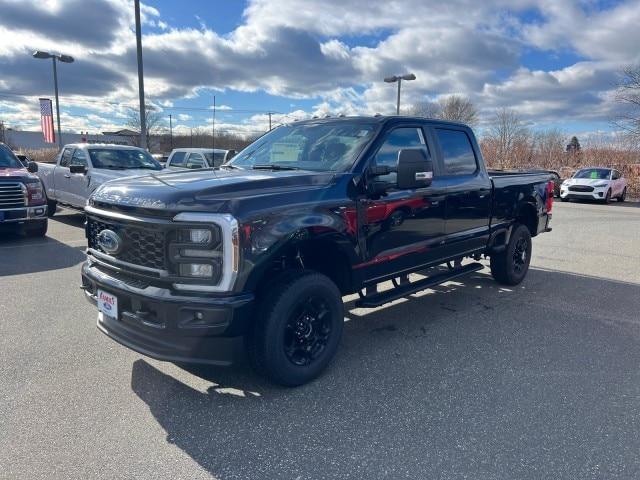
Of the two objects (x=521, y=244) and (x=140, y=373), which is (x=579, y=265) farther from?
(x=140, y=373)

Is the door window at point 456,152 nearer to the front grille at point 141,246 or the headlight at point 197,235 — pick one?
the headlight at point 197,235

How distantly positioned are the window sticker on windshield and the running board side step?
1.42m

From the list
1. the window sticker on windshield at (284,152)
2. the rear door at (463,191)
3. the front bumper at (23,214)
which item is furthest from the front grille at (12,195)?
the rear door at (463,191)

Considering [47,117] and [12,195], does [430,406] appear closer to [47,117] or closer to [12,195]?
[12,195]

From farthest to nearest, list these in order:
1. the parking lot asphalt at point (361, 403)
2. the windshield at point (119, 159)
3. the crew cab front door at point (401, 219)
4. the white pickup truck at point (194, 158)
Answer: the white pickup truck at point (194, 158) < the windshield at point (119, 159) < the crew cab front door at point (401, 219) < the parking lot asphalt at point (361, 403)

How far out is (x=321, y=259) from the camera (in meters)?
3.95

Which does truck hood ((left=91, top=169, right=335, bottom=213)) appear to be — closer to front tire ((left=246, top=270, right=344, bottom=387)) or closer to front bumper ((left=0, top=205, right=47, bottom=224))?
front tire ((left=246, top=270, right=344, bottom=387))

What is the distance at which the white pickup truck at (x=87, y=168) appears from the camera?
32.6 ft

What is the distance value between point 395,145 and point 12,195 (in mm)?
7410

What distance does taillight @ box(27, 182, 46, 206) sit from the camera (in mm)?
8742

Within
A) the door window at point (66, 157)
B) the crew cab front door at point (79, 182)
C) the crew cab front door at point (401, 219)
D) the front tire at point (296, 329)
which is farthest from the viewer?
the door window at point (66, 157)

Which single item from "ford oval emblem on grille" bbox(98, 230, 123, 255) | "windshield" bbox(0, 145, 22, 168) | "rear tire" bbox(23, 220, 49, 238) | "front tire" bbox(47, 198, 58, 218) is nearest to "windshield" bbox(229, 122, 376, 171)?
"ford oval emblem on grille" bbox(98, 230, 123, 255)

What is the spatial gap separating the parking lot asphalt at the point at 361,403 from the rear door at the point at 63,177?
20.6 ft

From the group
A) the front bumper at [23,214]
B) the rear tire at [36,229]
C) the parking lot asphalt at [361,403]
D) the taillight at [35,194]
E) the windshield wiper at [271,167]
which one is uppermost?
the windshield wiper at [271,167]
